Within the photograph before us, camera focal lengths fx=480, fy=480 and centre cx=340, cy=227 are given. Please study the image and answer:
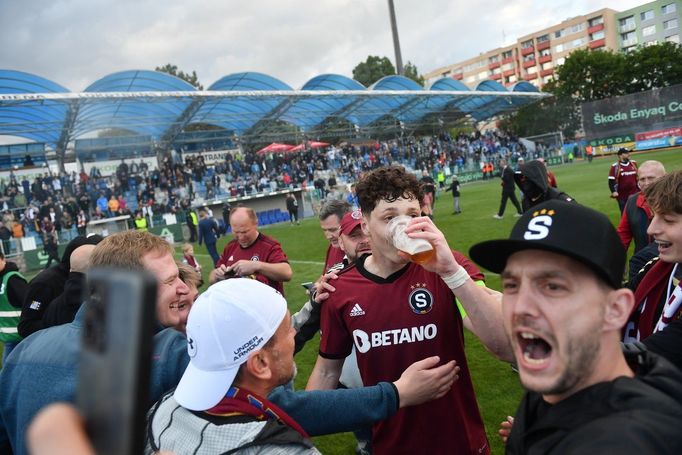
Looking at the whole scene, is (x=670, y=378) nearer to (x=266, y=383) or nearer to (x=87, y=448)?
(x=266, y=383)

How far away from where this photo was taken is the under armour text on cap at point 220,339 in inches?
64.4

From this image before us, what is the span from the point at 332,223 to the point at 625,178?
343 inches

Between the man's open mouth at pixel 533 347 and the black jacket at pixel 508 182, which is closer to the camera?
the man's open mouth at pixel 533 347

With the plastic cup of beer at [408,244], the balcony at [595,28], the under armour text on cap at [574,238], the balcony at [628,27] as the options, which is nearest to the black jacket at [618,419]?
the under armour text on cap at [574,238]

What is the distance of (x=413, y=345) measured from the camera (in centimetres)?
267

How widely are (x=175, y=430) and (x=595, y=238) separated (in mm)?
1511

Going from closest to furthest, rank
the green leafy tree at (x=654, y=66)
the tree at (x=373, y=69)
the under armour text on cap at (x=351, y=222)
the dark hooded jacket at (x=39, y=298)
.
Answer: the under armour text on cap at (x=351, y=222) → the dark hooded jacket at (x=39, y=298) → the green leafy tree at (x=654, y=66) → the tree at (x=373, y=69)

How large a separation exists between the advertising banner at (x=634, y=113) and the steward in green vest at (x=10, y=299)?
44399mm

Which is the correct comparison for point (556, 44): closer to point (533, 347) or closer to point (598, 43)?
point (598, 43)

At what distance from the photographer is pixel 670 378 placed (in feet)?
4.73

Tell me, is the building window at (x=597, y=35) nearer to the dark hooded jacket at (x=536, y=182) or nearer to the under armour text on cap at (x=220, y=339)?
the dark hooded jacket at (x=536, y=182)

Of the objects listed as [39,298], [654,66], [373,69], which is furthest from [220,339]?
[373,69]

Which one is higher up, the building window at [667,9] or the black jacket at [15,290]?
the building window at [667,9]

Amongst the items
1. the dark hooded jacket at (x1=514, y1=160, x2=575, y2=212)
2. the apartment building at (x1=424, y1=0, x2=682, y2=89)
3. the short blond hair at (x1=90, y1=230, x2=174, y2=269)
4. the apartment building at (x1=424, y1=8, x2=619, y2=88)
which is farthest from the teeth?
the apartment building at (x1=424, y1=8, x2=619, y2=88)
